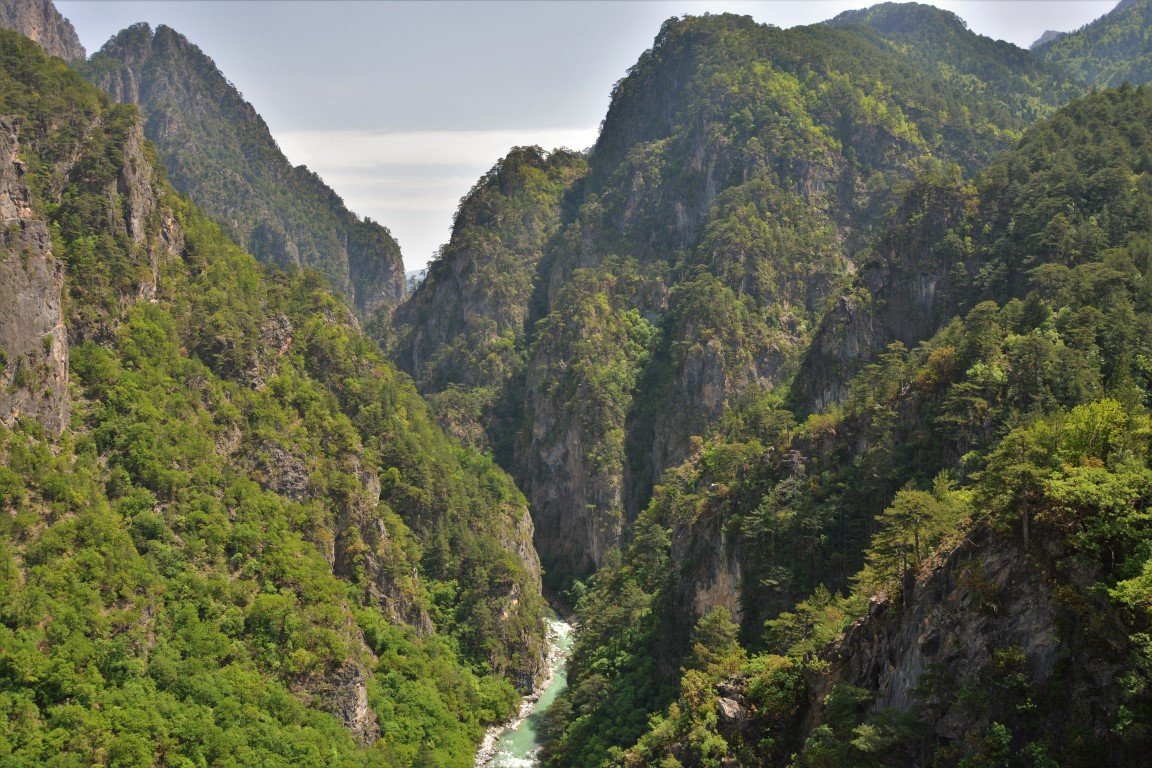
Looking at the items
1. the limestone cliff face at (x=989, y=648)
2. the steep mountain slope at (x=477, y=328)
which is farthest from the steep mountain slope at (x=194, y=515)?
the steep mountain slope at (x=477, y=328)

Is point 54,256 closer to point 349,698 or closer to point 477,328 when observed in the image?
point 349,698

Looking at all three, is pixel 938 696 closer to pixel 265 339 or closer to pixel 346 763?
pixel 346 763

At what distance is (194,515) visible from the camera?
82250mm

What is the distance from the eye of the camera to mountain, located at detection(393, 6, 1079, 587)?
5802 inches

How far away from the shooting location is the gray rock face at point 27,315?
74562 mm

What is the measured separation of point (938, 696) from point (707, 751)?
19038mm

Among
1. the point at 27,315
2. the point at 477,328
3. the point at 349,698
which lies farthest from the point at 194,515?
the point at 477,328

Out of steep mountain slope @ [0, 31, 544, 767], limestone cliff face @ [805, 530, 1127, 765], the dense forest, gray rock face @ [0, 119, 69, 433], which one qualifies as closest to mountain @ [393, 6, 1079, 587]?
the dense forest

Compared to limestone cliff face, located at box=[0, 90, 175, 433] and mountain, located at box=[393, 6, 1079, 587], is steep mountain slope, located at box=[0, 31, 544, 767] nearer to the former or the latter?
limestone cliff face, located at box=[0, 90, 175, 433]

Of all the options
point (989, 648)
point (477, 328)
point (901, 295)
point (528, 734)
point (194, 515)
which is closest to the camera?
A: point (989, 648)

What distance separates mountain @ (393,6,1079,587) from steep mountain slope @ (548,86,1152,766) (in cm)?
2389

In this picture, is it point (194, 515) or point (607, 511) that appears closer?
point (194, 515)

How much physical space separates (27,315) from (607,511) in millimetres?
83158

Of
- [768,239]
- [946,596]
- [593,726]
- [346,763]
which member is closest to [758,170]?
[768,239]
